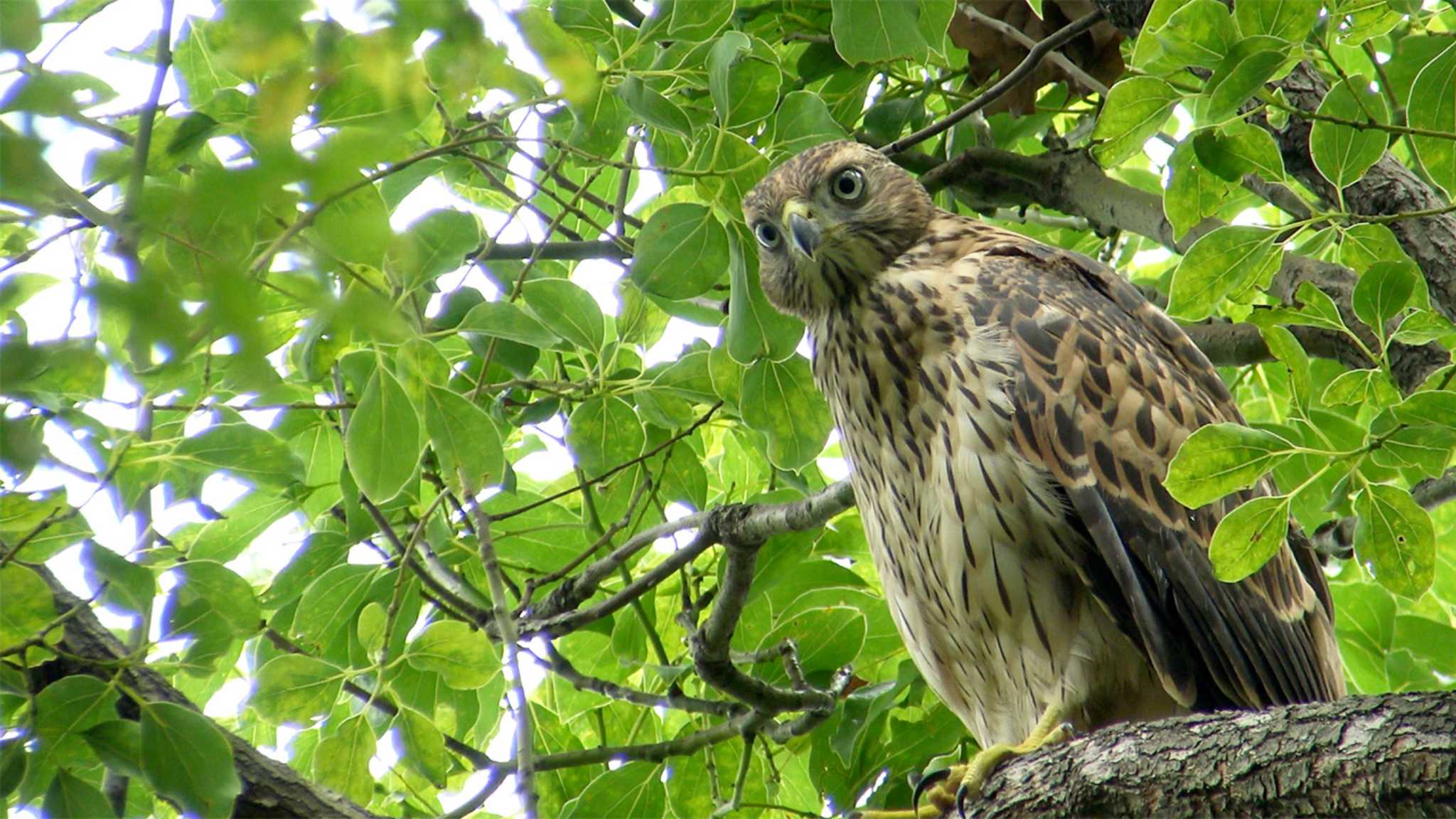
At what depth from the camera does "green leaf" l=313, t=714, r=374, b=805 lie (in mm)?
2801

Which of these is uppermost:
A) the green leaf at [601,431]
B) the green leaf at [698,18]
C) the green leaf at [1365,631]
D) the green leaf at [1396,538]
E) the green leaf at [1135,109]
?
the green leaf at [698,18]

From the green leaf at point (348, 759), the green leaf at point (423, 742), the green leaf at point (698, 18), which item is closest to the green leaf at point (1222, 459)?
the green leaf at point (698, 18)

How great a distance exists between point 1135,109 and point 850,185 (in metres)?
1.20

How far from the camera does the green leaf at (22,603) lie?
236 centimetres

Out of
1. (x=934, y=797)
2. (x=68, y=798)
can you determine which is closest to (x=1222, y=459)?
(x=934, y=797)

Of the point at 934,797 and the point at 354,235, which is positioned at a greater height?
the point at 354,235

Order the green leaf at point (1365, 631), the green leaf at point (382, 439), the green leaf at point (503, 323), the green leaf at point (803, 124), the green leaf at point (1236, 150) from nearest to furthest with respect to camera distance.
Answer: the green leaf at point (1236, 150), the green leaf at point (382, 439), the green leaf at point (503, 323), the green leaf at point (803, 124), the green leaf at point (1365, 631)

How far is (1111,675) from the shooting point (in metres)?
3.14

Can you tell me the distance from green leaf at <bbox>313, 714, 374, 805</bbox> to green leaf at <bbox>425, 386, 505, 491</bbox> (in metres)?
0.60

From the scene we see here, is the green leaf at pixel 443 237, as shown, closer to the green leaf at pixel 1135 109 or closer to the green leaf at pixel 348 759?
the green leaf at pixel 348 759

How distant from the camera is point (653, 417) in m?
3.37

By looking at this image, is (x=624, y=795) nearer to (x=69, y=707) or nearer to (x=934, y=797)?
(x=934, y=797)

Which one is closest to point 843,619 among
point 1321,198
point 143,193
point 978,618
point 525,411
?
point 978,618

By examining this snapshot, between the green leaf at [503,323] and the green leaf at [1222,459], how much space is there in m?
1.39
